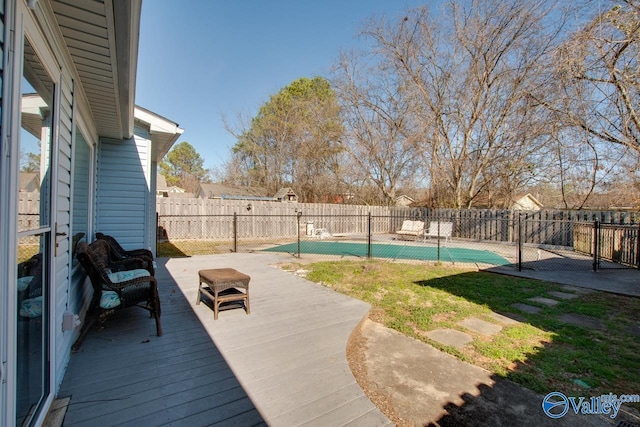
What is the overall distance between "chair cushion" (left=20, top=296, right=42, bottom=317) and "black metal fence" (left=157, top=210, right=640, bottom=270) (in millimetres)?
6761

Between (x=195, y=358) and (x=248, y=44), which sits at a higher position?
(x=248, y=44)

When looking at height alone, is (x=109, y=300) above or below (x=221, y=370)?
above

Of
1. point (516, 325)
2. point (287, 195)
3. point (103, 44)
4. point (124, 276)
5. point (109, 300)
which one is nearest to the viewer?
point (103, 44)

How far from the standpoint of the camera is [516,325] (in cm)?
387

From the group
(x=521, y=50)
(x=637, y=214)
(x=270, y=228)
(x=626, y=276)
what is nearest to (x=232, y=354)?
(x=626, y=276)

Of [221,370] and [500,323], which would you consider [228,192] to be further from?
[221,370]

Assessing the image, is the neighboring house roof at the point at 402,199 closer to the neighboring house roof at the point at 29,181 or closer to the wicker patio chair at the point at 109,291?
the wicker patio chair at the point at 109,291

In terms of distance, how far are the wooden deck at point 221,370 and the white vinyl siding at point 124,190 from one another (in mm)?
1856

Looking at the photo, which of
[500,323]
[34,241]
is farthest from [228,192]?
[34,241]

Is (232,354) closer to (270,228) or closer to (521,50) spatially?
(270,228)

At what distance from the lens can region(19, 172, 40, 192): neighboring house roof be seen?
1.46 meters

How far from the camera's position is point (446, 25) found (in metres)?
16.0

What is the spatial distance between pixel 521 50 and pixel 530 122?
11.0 feet

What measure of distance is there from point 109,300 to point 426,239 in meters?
13.1
